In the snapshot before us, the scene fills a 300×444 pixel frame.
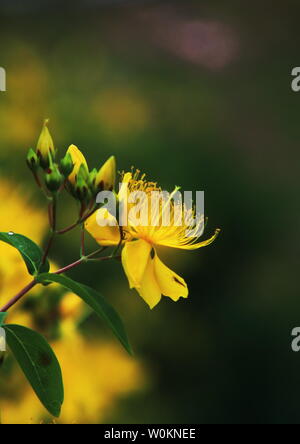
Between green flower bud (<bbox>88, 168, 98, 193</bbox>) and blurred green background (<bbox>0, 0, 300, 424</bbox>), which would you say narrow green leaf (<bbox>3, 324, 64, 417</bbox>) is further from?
blurred green background (<bbox>0, 0, 300, 424</bbox>)

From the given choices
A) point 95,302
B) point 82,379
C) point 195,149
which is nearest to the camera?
point 95,302

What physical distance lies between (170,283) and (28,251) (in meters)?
0.09

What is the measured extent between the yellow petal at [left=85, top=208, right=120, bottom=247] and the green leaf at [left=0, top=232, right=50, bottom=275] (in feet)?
0.10

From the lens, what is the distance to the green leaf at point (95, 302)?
0.34 metres

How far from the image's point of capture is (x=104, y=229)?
388mm

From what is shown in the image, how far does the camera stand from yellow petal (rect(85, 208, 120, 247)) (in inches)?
15.0

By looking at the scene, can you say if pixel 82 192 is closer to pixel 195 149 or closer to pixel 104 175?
pixel 104 175

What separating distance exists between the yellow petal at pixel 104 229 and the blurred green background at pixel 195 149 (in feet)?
1.24

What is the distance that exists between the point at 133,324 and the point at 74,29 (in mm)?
516

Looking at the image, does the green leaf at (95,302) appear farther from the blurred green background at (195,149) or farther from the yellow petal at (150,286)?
the blurred green background at (195,149)

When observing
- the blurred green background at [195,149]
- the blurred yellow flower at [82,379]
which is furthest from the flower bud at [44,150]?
the blurred green background at [195,149]

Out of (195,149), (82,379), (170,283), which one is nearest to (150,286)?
(170,283)

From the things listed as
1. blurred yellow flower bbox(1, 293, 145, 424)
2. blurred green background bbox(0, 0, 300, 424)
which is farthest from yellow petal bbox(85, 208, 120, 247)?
blurred green background bbox(0, 0, 300, 424)

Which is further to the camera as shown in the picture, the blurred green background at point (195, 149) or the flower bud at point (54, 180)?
the blurred green background at point (195, 149)
